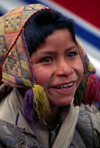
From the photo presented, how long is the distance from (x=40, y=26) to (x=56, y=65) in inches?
9.6

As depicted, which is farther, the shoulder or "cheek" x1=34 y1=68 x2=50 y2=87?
the shoulder

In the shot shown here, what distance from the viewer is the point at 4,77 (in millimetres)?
1344

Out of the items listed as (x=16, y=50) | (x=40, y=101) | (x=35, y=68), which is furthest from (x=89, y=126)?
(x=16, y=50)

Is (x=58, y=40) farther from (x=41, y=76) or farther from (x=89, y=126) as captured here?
(x=89, y=126)

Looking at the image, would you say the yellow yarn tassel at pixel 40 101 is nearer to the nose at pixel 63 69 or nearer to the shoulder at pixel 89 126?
the nose at pixel 63 69

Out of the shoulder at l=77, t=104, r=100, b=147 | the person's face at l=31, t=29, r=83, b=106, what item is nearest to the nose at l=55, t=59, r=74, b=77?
the person's face at l=31, t=29, r=83, b=106

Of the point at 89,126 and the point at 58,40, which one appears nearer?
the point at 58,40

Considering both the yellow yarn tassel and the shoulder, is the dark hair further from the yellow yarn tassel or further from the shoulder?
the shoulder

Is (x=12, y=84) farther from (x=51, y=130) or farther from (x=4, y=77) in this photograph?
(x=51, y=130)

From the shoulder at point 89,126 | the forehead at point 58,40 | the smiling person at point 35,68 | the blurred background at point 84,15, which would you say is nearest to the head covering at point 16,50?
the smiling person at point 35,68

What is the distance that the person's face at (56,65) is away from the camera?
1.19m

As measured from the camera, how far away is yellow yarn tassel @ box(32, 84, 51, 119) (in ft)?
3.90

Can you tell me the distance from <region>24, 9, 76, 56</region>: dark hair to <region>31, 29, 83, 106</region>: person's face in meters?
0.03

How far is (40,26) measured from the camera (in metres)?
1.20
